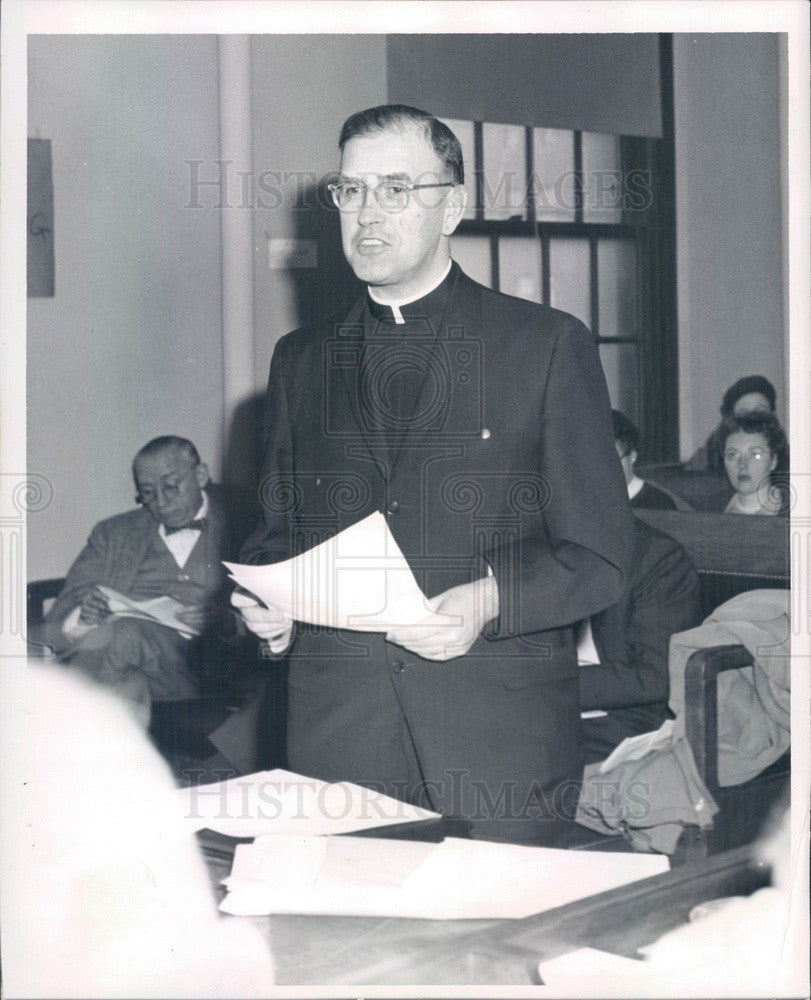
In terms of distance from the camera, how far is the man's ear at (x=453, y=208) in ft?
5.23

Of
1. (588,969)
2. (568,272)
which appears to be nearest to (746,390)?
(568,272)

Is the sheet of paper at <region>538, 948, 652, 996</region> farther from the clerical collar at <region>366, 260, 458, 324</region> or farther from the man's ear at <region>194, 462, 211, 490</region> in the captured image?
the man's ear at <region>194, 462, 211, 490</region>

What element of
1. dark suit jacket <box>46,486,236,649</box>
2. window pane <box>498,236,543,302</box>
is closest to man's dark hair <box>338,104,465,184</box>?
window pane <box>498,236,543,302</box>

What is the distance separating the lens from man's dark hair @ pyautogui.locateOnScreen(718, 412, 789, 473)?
1866 millimetres

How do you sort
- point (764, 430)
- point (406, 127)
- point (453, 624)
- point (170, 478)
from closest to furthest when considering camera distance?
point (453, 624)
point (406, 127)
point (764, 430)
point (170, 478)

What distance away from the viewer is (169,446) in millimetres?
2371

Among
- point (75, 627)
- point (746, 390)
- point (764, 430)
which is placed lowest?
point (75, 627)

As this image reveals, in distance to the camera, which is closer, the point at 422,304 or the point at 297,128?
the point at 422,304

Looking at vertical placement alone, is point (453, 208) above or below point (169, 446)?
above

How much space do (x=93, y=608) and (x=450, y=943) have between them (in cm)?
153

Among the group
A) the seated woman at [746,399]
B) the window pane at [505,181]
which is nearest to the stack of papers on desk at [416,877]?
the window pane at [505,181]

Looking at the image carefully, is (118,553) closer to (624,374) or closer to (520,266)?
(520,266)

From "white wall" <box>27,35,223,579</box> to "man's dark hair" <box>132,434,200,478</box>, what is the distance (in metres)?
0.02

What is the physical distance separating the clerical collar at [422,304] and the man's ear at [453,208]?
0.05m
